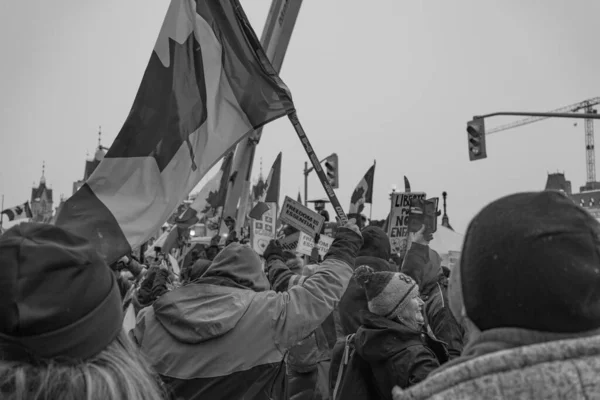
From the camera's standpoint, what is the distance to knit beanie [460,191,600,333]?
106cm

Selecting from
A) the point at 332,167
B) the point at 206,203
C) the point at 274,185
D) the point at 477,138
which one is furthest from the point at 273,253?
the point at 332,167

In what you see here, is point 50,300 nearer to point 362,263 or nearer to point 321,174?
point 321,174

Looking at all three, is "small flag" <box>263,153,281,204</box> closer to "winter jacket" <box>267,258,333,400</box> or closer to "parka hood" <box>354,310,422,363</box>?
"winter jacket" <box>267,258,333,400</box>

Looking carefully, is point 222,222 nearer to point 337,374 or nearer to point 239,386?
point 337,374

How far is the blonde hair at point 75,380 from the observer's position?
122 cm

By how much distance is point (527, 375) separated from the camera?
0.97 meters

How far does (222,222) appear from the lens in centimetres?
1061

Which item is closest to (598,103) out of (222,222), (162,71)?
(222,222)

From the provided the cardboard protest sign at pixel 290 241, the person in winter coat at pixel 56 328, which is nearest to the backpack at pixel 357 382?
the person in winter coat at pixel 56 328

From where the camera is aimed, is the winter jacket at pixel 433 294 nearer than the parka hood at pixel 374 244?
Yes

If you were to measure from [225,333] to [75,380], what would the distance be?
1541 mm

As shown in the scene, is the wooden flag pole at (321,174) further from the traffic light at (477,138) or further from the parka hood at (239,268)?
the traffic light at (477,138)

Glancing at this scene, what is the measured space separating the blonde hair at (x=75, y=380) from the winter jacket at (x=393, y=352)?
1.82 metres

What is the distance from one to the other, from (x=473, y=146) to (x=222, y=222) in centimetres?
1133
